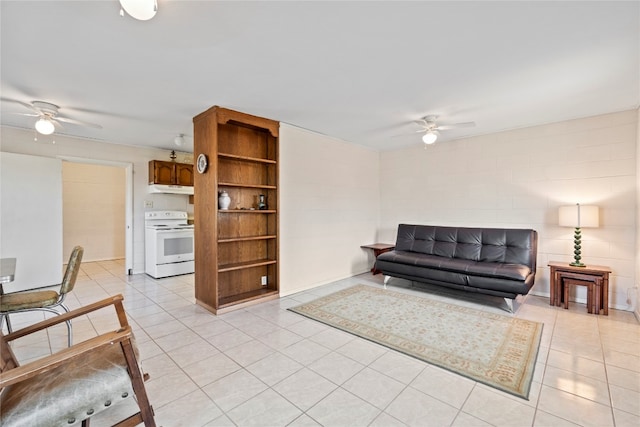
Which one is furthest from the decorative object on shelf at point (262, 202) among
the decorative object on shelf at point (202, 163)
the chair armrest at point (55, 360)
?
the chair armrest at point (55, 360)

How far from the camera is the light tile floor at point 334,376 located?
166 centimetres

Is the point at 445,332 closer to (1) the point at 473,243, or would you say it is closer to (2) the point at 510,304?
(2) the point at 510,304

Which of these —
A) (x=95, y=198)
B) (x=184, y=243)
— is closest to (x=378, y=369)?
(x=184, y=243)

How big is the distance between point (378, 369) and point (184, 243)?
13.8 ft

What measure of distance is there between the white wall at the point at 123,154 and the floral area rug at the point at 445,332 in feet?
12.1

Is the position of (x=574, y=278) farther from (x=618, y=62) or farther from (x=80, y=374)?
(x=80, y=374)

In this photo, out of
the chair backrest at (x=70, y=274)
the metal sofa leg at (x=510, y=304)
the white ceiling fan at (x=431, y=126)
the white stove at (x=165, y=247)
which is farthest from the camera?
the white stove at (x=165, y=247)

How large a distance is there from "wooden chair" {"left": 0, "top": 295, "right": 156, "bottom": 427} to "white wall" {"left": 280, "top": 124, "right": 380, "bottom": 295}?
8.48ft

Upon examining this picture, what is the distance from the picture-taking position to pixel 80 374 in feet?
4.29

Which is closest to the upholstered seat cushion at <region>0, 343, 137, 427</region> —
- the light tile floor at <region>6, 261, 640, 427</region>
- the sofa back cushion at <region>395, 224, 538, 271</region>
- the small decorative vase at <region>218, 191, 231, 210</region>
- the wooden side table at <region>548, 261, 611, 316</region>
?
the light tile floor at <region>6, 261, 640, 427</region>

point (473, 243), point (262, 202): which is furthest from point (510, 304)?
point (262, 202)

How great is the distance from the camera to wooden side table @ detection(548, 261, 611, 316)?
3.18 meters

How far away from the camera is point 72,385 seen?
1.25 meters

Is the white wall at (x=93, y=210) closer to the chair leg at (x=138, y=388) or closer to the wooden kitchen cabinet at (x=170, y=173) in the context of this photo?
the wooden kitchen cabinet at (x=170, y=173)
